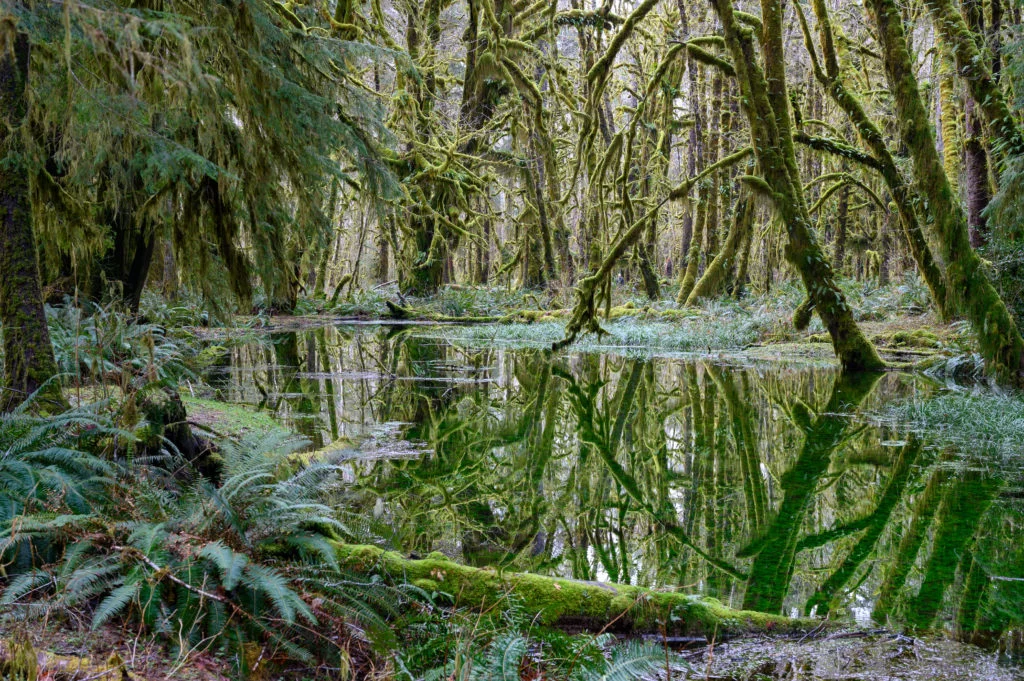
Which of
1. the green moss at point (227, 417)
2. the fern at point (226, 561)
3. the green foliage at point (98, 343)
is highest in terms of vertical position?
the green foliage at point (98, 343)

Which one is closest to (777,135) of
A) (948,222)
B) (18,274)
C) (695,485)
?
(948,222)

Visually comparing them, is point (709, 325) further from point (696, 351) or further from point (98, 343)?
point (98, 343)

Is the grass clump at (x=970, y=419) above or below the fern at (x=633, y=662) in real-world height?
above

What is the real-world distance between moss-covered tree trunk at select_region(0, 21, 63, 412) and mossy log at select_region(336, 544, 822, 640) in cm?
221

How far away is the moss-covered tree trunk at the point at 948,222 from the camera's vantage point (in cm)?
784

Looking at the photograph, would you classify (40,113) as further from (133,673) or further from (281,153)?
(133,673)

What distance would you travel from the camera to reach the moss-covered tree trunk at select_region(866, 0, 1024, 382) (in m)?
7.84

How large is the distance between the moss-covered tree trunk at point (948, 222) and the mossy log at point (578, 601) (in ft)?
20.1

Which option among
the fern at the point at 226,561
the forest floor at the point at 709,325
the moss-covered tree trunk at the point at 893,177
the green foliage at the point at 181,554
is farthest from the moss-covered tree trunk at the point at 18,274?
the moss-covered tree trunk at the point at 893,177

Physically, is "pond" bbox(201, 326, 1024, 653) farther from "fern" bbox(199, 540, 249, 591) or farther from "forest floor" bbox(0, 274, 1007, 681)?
"fern" bbox(199, 540, 249, 591)

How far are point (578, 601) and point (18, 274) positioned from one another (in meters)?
3.43

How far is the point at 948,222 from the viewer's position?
8180mm

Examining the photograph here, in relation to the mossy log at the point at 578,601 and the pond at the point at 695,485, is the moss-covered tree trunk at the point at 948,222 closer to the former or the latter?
the pond at the point at 695,485

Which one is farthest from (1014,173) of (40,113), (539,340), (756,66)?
(539,340)
